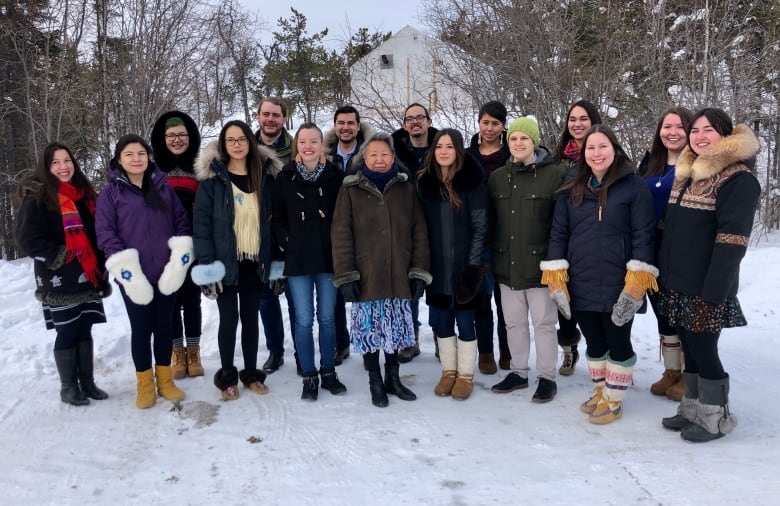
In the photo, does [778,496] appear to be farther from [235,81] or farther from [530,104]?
[235,81]

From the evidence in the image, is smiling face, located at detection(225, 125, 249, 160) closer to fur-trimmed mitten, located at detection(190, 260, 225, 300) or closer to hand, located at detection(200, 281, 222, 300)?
fur-trimmed mitten, located at detection(190, 260, 225, 300)

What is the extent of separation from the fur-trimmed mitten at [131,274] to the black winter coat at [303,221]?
3.14 ft

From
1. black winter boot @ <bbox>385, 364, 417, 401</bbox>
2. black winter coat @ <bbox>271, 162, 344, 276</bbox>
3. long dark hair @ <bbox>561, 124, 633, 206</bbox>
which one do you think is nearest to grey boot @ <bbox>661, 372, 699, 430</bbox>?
long dark hair @ <bbox>561, 124, 633, 206</bbox>

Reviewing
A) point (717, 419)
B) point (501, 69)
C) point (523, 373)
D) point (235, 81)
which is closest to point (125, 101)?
point (501, 69)

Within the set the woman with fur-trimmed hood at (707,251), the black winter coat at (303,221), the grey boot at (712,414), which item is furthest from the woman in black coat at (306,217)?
the grey boot at (712,414)

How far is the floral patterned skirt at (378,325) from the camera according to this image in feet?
12.9

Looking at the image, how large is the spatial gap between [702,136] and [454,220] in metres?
1.62

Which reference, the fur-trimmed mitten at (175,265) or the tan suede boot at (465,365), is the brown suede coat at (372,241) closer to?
the tan suede boot at (465,365)

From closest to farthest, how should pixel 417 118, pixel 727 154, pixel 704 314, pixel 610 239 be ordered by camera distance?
1. pixel 727 154
2. pixel 704 314
3. pixel 610 239
4. pixel 417 118

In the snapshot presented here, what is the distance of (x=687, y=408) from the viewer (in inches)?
135

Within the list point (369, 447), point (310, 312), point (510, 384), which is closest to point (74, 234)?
→ point (310, 312)

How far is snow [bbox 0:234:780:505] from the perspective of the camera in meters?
2.82

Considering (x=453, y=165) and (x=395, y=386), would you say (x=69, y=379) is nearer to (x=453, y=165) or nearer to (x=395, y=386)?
(x=395, y=386)

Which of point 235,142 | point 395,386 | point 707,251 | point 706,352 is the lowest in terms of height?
point 395,386
